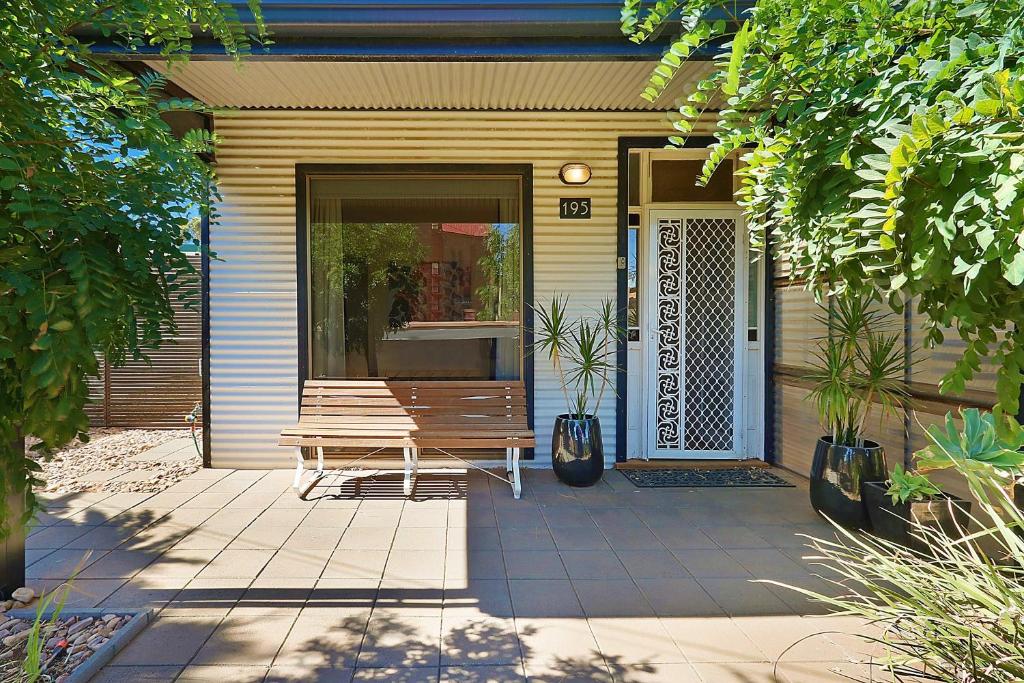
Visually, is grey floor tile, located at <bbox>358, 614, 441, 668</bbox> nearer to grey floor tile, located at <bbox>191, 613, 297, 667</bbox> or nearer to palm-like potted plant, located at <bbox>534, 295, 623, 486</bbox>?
grey floor tile, located at <bbox>191, 613, 297, 667</bbox>

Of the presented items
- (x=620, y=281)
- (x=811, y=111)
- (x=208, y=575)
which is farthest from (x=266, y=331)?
(x=811, y=111)

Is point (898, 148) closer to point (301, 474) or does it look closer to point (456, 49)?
point (456, 49)

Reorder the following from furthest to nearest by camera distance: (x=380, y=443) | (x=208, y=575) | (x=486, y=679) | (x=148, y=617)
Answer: (x=380, y=443), (x=208, y=575), (x=148, y=617), (x=486, y=679)

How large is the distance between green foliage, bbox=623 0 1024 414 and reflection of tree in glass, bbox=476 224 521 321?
11.4 ft

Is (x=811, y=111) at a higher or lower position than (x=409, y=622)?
higher

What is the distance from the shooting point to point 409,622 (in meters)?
2.66

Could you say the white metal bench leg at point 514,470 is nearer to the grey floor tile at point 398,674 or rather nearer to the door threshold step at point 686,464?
the door threshold step at point 686,464

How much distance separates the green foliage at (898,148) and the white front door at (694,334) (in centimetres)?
354

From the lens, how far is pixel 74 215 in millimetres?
1695

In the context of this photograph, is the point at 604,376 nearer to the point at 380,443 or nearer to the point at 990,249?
the point at 380,443

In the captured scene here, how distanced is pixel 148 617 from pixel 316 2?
3080 millimetres

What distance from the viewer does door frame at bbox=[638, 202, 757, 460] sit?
5.46 m

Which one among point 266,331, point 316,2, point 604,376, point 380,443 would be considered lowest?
point 380,443

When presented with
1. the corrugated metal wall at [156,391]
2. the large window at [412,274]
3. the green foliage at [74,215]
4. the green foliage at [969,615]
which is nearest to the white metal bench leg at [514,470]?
the large window at [412,274]
